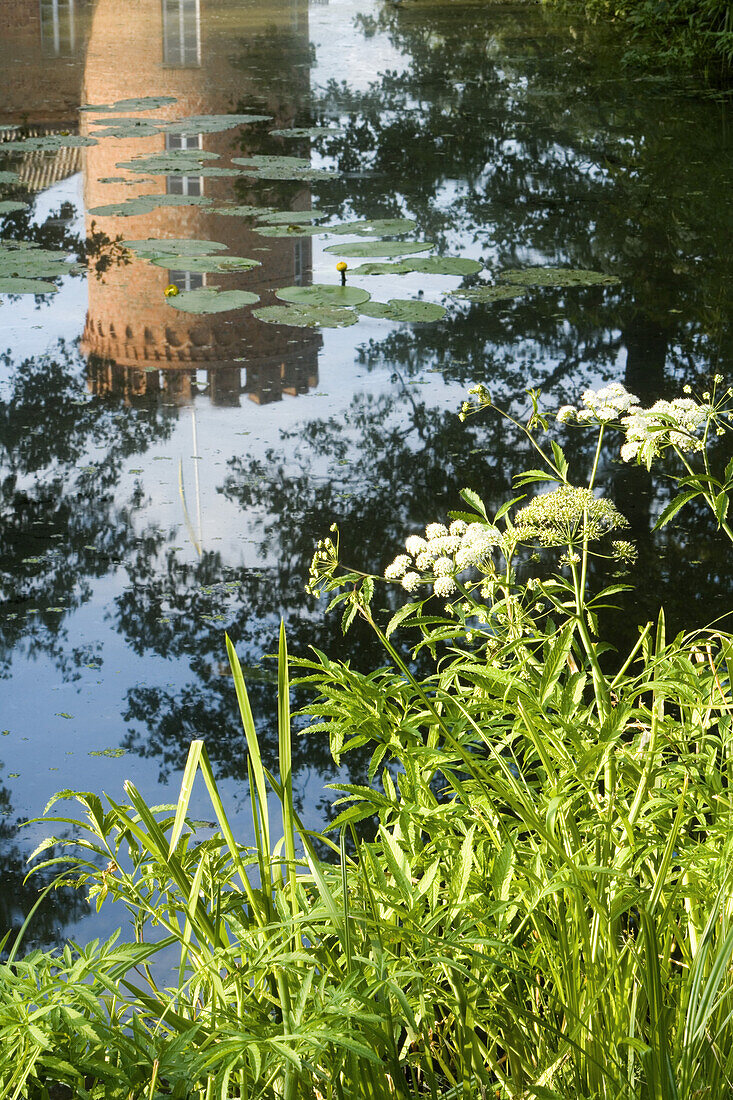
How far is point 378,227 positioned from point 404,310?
1.65m

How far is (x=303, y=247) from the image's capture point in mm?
6895

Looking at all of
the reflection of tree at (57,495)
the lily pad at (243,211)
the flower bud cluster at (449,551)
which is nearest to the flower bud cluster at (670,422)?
the flower bud cluster at (449,551)

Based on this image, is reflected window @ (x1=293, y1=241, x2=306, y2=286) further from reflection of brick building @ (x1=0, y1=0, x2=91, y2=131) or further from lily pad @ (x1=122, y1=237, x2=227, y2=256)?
reflection of brick building @ (x1=0, y1=0, x2=91, y2=131)

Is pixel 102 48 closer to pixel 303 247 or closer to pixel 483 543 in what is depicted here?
pixel 303 247

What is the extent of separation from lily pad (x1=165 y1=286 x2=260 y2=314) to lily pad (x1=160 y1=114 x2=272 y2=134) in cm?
423

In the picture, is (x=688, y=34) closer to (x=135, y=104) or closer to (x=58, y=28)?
(x=135, y=104)

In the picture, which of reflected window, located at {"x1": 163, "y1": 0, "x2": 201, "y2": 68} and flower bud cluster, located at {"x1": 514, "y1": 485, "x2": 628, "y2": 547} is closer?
flower bud cluster, located at {"x1": 514, "y1": 485, "x2": 628, "y2": 547}

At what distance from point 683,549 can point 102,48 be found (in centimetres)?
1444

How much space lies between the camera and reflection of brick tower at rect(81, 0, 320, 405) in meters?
5.23

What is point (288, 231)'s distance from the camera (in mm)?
7039

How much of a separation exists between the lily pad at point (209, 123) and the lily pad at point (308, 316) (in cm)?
459

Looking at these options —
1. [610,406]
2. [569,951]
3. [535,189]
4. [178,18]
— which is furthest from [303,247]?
[178,18]

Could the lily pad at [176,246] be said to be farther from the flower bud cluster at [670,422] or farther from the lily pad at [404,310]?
the flower bud cluster at [670,422]

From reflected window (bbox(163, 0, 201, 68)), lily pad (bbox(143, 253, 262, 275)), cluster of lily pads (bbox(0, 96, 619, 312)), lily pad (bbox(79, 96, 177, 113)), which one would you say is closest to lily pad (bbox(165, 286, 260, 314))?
cluster of lily pads (bbox(0, 96, 619, 312))
